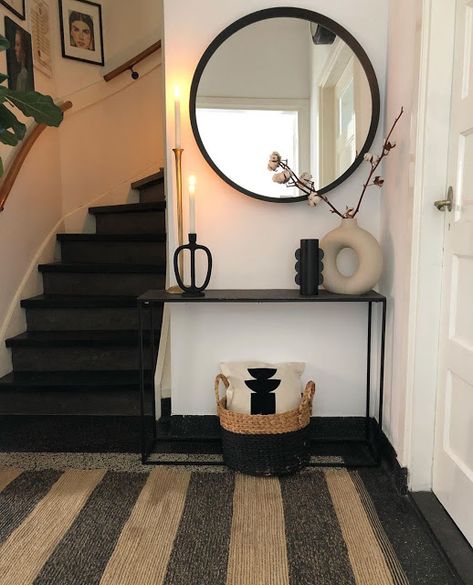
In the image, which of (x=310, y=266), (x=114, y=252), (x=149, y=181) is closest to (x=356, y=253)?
A: (x=310, y=266)

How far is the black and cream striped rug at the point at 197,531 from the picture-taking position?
1.21 m

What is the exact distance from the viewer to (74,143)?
330 centimetres

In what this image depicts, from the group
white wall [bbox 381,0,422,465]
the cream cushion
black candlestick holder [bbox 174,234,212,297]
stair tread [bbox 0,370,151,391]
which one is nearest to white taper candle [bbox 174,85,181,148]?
black candlestick holder [bbox 174,234,212,297]

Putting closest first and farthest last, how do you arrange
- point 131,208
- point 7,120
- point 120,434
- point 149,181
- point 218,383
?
point 7,120 < point 218,383 < point 120,434 < point 131,208 < point 149,181

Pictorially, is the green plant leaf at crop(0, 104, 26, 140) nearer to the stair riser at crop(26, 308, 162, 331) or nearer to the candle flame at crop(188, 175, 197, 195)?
the candle flame at crop(188, 175, 197, 195)

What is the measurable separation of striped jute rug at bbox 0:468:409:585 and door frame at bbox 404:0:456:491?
0.94 feet

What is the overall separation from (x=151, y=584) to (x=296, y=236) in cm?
132

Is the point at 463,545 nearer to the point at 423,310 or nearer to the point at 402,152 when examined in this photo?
the point at 423,310

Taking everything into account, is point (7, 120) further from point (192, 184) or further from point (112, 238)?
point (112, 238)

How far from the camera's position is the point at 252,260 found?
1.92 metres

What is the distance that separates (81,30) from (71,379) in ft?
8.62

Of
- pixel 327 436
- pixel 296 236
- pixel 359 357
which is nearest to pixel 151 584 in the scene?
pixel 327 436

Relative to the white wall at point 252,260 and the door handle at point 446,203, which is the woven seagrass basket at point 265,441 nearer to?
the white wall at point 252,260

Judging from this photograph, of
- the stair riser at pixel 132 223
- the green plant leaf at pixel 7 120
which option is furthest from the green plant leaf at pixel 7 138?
the stair riser at pixel 132 223
